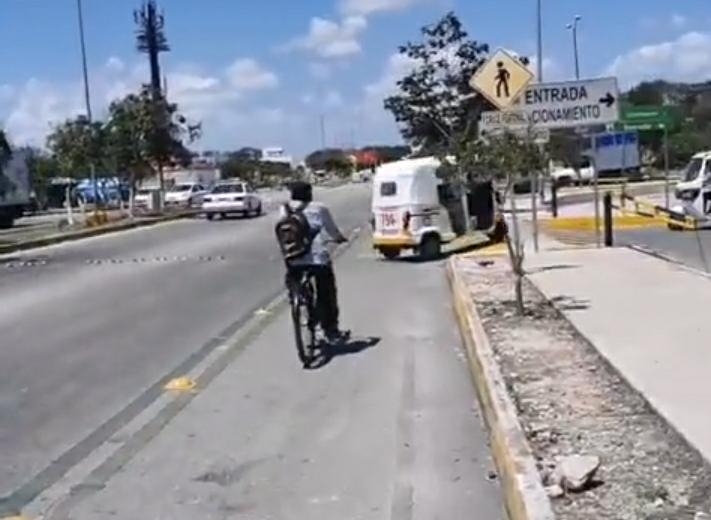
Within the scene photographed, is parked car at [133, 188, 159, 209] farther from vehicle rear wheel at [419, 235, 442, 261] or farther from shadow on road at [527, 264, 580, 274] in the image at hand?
shadow on road at [527, 264, 580, 274]

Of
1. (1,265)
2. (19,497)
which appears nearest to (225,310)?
(19,497)

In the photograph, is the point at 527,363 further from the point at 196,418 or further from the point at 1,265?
the point at 1,265

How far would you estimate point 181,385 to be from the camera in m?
11.6

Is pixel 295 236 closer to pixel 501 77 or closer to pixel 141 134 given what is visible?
pixel 501 77

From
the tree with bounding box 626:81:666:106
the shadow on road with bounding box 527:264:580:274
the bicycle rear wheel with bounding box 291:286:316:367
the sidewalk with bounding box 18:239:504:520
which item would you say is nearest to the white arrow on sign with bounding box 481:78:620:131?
the shadow on road with bounding box 527:264:580:274

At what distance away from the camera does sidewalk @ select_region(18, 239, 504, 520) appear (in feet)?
24.0

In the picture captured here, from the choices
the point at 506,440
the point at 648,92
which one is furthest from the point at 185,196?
the point at 506,440

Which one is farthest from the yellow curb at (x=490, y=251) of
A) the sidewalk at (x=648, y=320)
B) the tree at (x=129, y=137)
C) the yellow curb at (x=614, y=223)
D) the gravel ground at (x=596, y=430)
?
the tree at (x=129, y=137)

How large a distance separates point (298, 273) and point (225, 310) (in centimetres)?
579

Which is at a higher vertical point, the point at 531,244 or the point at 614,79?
the point at 614,79

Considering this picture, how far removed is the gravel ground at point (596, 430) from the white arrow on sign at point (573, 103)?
763cm

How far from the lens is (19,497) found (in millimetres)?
7711

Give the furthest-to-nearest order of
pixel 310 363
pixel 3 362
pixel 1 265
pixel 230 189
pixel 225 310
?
pixel 230 189 → pixel 1 265 → pixel 225 310 → pixel 3 362 → pixel 310 363

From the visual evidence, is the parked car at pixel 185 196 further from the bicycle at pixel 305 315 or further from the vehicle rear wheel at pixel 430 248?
the bicycle at pixel 305 315
